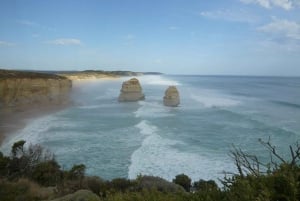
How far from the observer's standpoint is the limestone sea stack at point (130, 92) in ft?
201

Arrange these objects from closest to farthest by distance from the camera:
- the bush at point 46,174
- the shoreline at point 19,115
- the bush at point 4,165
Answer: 1. the bush at point 46,174
2. the bush at point 4,165
3. the shoreline at point 19,115

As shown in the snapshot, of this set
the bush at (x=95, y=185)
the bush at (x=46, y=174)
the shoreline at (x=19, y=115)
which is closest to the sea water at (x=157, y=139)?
the shoreline at (x=19, y=115)

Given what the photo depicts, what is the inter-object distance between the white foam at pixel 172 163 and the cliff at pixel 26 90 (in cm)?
2884

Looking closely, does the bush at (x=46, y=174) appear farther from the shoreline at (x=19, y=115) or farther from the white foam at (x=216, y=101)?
the white foam at (x=216, y=101)

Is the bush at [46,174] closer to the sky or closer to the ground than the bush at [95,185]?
closer to the ground

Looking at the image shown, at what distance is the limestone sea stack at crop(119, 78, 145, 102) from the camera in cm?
6125

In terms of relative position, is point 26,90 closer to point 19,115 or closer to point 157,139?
point 19,115

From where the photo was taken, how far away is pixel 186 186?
16.5 metres

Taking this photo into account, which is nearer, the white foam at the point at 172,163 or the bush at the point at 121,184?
the bush at the point at 121,184

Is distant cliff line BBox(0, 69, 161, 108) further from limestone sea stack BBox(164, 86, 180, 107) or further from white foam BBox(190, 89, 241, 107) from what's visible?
white foam BBox(190, 89, 241, 107)

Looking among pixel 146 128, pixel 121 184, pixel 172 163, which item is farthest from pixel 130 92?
pixel 121 184

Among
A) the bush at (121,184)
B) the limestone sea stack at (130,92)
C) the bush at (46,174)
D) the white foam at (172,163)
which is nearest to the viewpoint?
the bush at (121,184)

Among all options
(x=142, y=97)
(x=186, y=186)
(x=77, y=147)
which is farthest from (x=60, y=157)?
(x=142, y=97)

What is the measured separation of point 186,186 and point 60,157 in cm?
950
